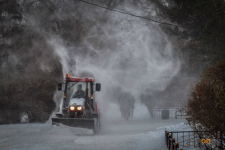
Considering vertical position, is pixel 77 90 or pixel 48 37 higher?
pixel 48 37

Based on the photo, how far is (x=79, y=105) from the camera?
1435 cm

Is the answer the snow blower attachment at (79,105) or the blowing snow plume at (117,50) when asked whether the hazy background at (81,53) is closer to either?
the blowing snow plume at (117,50)

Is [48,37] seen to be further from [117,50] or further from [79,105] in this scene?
[79,105]

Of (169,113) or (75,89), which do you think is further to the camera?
(169,113)

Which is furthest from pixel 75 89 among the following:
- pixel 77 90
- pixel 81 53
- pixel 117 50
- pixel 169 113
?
pixel 117 50

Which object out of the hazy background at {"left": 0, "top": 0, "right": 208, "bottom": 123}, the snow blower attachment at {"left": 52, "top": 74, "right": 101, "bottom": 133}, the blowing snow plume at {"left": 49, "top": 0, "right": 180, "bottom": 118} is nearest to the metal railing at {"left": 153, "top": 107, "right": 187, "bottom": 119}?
the hazy background at {"left": 0, "top": 0, "right": 208, "bottom": 123}

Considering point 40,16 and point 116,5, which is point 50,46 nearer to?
point 40,16

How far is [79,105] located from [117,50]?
2189 centimetres

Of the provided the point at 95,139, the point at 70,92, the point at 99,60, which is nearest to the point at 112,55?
the point at 99,60

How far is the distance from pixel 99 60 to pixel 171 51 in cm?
741

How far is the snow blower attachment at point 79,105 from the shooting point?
1369 centimetres

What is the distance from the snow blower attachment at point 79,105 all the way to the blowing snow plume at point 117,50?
12.4 meters

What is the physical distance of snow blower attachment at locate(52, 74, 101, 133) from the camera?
13688mm

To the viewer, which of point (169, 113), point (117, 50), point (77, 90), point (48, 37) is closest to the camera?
point (77, 90)
